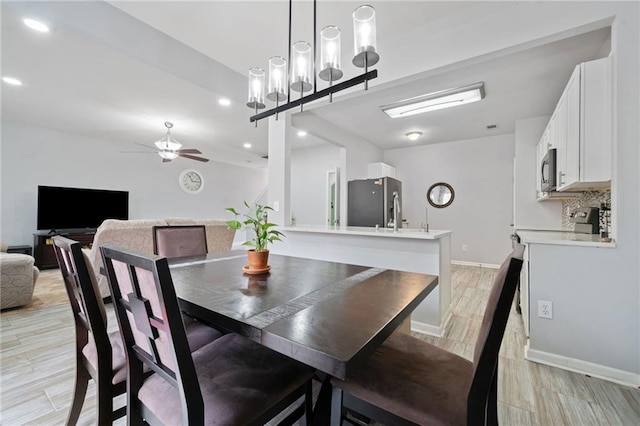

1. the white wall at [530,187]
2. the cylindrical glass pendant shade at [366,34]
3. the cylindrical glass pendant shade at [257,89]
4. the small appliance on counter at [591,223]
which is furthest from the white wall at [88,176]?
the small appliance on counter at [591,223]

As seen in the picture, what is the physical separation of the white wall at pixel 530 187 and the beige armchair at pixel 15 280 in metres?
6.47

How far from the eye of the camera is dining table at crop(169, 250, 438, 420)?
77 cm

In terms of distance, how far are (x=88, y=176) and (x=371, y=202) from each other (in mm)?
5902

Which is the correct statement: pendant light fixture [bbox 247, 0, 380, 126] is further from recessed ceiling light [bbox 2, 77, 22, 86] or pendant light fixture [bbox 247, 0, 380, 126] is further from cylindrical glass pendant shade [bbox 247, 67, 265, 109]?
recessed ceiling light [bbox 2, 77, 22, 86]

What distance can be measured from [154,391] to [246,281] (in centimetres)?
60

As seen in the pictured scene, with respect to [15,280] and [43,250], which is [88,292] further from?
[43,250]

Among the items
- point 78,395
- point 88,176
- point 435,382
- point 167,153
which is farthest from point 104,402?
point 88,176

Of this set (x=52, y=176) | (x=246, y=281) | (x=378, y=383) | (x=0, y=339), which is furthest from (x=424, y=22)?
(x=52, y=176)

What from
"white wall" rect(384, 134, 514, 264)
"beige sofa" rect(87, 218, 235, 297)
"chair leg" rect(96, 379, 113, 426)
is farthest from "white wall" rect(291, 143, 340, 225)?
"chair leg" rect(96, 379, 113, 426)

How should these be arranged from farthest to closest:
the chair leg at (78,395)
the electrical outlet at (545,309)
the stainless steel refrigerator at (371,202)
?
the stainless steel refrigerator at (371,202) → the electrical outlet at (545,309) → the chair leg at (78,395)

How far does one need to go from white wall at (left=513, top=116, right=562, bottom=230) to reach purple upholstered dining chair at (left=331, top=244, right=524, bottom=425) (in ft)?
13.1

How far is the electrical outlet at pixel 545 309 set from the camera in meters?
2.00

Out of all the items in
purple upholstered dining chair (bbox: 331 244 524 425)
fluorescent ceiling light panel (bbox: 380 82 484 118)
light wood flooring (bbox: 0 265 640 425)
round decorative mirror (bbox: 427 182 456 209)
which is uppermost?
fluorescent ceiling light panel (bbox: 380 82 484 118)

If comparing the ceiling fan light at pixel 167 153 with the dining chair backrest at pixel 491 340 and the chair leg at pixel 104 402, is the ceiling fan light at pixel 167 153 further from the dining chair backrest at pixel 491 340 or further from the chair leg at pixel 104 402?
the dining chair backrest at pixel 491 340
